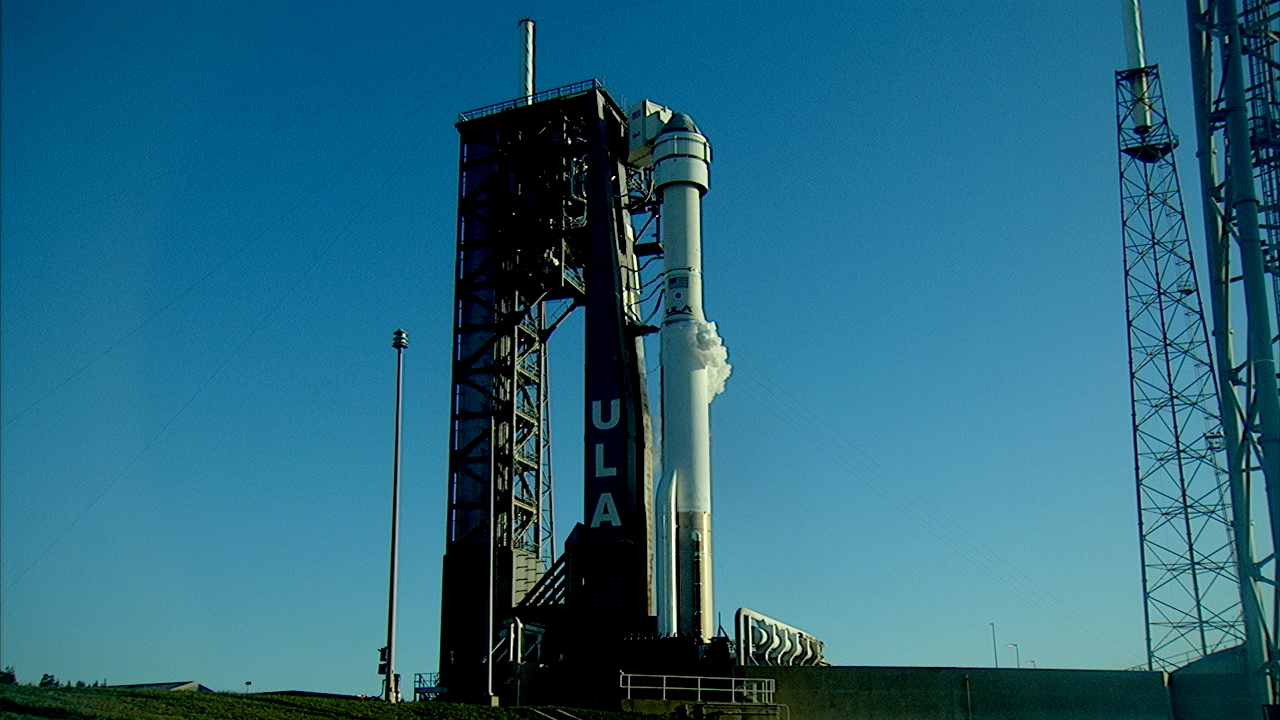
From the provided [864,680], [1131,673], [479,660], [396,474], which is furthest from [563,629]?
[1131,673]

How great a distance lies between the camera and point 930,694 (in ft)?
160

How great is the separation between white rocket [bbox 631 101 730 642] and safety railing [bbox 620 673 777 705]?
7.46ft

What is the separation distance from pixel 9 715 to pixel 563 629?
29.1 metres

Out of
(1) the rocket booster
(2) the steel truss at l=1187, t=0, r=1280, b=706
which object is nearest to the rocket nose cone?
(1) the rocket booster

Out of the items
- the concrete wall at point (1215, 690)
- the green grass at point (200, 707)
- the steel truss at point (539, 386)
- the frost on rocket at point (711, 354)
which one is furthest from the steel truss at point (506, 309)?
the concrete wall at point (1215, 690)

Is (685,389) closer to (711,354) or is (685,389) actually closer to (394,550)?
(711,354)

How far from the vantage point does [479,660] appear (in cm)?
5625

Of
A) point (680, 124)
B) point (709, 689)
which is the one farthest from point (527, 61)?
point (709, 689)

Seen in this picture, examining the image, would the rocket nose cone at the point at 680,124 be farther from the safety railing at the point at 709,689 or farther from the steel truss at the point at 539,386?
the safety railing at the point at 709,689

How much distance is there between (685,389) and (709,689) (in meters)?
12.4

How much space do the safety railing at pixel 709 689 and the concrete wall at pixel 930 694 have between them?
2.31ft

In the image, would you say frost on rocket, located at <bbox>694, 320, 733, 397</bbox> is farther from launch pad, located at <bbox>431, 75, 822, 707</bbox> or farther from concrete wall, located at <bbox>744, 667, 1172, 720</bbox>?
Result: concrete wall, located at <bbox>744, 667, 1172, 720</bbox>

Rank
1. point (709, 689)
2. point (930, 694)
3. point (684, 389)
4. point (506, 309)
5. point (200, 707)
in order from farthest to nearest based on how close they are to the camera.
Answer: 1. point (506, 309)
2. point (684, 389)
3. point (930, 694)
4. point (709, 689)
5. point (200, 707)

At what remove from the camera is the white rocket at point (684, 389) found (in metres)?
51.3
